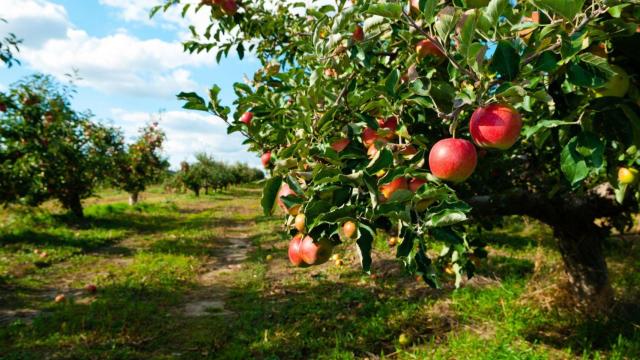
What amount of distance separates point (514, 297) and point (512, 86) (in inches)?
160

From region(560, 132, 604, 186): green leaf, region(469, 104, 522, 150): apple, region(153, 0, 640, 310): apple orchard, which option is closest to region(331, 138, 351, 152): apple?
region(153, 0, 640, 310): apple orchard

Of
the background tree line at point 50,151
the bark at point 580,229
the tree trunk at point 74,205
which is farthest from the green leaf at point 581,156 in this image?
the tree trunk at point 74,205

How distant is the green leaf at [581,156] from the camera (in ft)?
4.25

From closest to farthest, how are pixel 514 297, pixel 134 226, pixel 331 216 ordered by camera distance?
pixel 331 216 → pixel 514 297 → pixel 134 226

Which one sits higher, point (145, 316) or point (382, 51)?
point (382, 51)

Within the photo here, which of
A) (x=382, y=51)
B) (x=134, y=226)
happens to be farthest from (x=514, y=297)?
(x=134, y=226)

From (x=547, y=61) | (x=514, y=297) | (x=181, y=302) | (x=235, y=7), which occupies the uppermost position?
(x=235, y=7)

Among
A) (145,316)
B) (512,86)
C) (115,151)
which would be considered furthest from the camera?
(115,151)

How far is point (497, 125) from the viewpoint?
1.26m

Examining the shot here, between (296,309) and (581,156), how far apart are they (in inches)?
163

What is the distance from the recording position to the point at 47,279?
21.4ft

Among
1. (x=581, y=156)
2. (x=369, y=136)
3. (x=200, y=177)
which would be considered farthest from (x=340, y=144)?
(x=200, y=177)

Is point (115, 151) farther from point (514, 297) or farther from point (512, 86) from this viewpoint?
point (512, 86)

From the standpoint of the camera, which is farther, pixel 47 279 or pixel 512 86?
pixel 47 279
